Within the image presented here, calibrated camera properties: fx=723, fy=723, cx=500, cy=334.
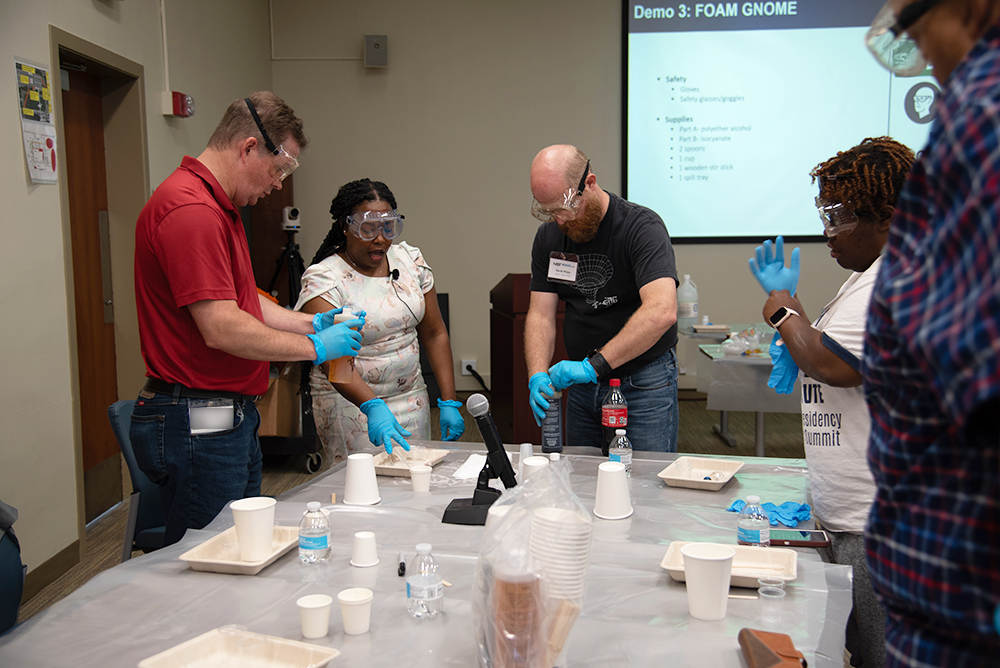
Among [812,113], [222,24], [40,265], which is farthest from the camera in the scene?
[812,113]

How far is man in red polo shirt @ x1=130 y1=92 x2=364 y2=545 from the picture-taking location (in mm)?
1678

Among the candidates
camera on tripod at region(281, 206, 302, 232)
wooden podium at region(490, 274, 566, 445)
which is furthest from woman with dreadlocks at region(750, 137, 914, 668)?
camera on tripod at region(281, 206, 302, 232)

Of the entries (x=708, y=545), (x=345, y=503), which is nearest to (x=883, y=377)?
(x=708, y=545)

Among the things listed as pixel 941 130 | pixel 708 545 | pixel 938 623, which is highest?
pixel 941 130

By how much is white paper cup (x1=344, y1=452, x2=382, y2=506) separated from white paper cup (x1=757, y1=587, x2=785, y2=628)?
88 cm

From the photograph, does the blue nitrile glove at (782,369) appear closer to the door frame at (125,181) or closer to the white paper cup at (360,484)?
the white paper cup at (360,484)

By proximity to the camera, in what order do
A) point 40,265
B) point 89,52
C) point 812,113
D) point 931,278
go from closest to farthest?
point 931,278 → point 40,265 → point 89,52 → point 812,113

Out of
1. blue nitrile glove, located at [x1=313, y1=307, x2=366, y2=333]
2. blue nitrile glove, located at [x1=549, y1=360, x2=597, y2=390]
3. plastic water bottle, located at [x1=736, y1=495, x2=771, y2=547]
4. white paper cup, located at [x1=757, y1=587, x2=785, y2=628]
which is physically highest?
blue nitrile glove, located at [x1=313, y1=307, x2=366, y2=333]

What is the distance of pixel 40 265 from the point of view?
9.13ft

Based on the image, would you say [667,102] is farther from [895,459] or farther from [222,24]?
[895,459]

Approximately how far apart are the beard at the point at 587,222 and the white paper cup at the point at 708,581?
1.35m

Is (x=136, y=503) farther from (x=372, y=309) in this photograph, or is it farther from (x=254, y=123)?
(x=254, y=123)

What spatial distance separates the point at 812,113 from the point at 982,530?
5.76 meters

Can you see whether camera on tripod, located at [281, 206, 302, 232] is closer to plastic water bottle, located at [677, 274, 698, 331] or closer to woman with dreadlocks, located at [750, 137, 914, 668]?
plastic water bottle, located at [677, 274, 698, 331]
